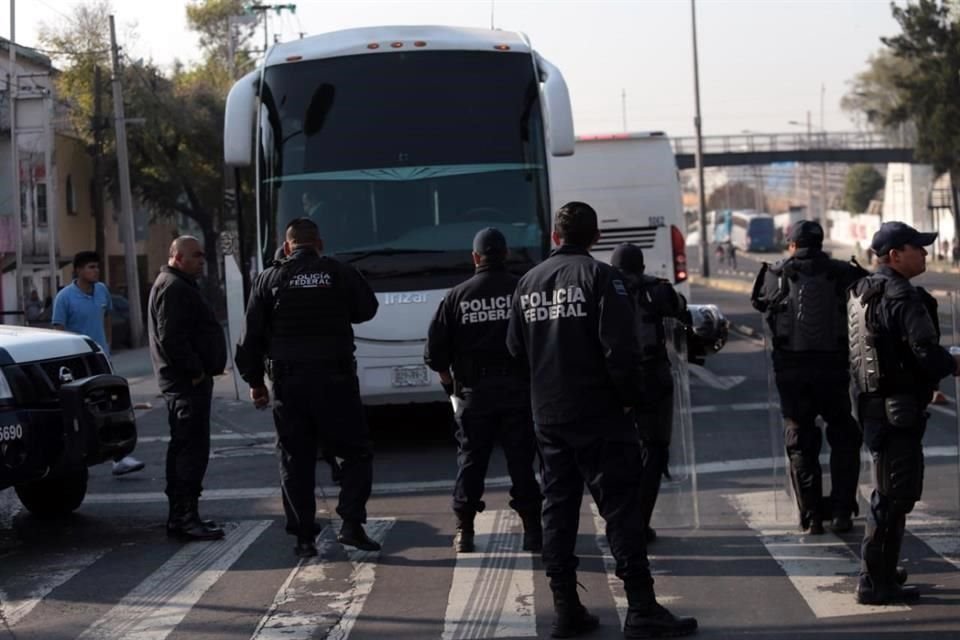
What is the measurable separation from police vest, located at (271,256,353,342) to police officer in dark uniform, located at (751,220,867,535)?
251 centimetres

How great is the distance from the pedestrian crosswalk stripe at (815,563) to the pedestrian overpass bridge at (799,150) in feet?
252

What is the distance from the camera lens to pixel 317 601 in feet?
24.4

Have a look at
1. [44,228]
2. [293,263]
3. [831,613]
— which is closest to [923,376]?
[831,613]

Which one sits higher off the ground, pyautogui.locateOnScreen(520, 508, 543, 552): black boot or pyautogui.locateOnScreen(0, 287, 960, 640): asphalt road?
Answer: pyautogui.locateOnScreen(520, 508, 543, 552): black boot

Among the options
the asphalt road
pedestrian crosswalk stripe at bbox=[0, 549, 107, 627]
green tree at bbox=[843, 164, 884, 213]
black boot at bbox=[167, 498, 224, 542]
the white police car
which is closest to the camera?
the asphalt road

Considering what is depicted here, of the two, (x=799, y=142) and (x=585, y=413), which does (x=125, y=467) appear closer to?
(x=585, y=413)

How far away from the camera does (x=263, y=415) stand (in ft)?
57.1

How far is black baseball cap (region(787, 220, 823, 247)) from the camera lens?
28.3ft

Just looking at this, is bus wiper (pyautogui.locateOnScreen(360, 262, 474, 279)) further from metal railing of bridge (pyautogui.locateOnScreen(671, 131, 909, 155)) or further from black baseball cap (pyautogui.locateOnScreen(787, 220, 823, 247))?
metal railing of bridge (pyautogui.locateOnScreen(671, 131, 909, 155))

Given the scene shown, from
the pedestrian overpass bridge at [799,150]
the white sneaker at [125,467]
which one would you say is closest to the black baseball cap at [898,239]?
the white sneaker at [125,467]

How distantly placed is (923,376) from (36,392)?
17.1ft

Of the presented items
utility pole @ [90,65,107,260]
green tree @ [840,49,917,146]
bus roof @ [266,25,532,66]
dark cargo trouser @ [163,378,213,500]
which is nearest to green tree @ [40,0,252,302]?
utility pole @ [90,65,107,260]

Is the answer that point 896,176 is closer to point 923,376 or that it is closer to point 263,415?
point 263,415

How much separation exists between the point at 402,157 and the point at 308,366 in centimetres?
526
